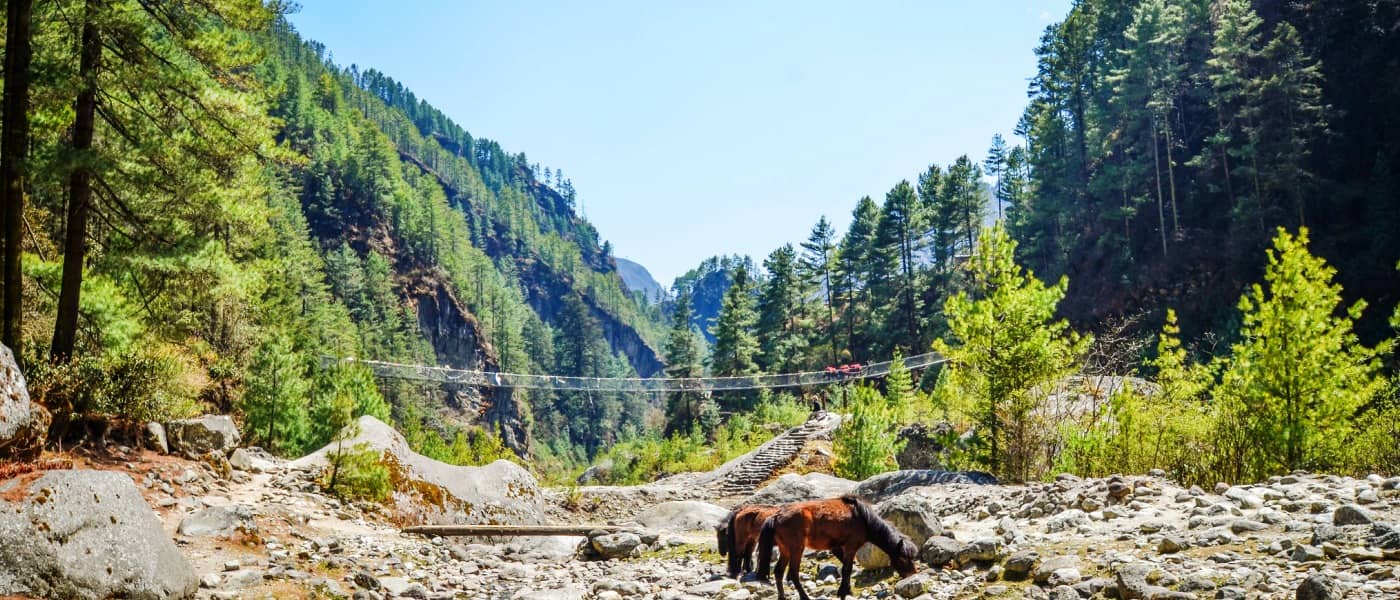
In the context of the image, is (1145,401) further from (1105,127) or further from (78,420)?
(1105,127)

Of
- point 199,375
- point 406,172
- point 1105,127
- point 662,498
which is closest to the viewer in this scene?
point 199,375

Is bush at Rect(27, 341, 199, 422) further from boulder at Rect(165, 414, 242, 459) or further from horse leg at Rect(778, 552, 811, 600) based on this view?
horse leg at Rect(778, 552, 811, 600)

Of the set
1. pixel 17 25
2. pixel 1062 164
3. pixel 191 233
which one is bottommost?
pixel 191 233

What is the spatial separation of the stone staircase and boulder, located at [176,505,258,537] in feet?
52.7

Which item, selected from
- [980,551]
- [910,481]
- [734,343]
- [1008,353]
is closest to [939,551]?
[980,551]

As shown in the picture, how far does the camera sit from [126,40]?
969 cm

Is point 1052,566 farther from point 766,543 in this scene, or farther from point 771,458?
point 771,458

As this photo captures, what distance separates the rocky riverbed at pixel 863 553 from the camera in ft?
15.6

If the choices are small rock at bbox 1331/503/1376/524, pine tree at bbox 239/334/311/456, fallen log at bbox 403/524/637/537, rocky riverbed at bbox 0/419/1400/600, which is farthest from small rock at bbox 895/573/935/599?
pine tree at bbox 239/334/311/456

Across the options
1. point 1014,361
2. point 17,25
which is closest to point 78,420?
point 17,25

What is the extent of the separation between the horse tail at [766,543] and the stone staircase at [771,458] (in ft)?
56.1

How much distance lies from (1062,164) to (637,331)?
5057 inches

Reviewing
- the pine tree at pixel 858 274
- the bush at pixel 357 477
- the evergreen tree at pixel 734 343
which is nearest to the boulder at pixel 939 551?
the bush at pixel 357 477

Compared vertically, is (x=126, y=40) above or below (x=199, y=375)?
above
